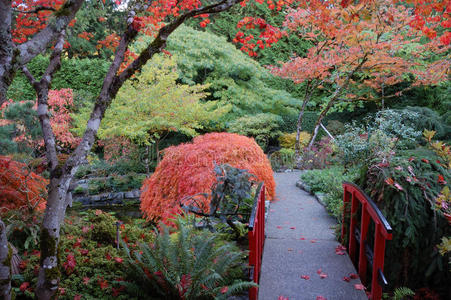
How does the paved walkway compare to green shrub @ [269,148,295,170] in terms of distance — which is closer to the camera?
the paved walkway

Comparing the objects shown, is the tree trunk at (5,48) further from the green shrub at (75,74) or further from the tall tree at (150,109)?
the green shrub at (75,74)

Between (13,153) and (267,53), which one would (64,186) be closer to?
(13,153)

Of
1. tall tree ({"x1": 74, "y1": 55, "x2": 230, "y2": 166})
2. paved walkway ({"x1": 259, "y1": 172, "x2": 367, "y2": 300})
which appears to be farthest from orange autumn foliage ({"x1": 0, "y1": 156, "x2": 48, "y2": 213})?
tall tree ({"x1": 74, "y1": 55, "x2": 230, "y2": 166})

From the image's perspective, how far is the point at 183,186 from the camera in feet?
18.4

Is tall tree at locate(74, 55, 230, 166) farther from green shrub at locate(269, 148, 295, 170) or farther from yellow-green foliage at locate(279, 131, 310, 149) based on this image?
yellow-green foliage at locate(279, 131, 310, 149)

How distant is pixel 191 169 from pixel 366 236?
3115mm

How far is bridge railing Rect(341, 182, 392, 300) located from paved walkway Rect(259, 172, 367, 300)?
126 mm

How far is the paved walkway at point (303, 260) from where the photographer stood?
3.08 m

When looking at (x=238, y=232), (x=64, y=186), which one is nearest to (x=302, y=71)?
(x=238, y=232)

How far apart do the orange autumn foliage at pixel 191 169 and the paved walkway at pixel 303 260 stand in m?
1.04

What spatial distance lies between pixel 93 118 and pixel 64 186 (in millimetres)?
570

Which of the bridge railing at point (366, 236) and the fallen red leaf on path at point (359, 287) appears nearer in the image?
the bridge railing at point (366, 236)

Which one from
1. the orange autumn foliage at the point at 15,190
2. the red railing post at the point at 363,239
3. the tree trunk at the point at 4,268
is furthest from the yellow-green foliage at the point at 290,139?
the tree trunk at the point at 4,268

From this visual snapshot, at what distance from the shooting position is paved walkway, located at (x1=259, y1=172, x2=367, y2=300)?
3.08m
